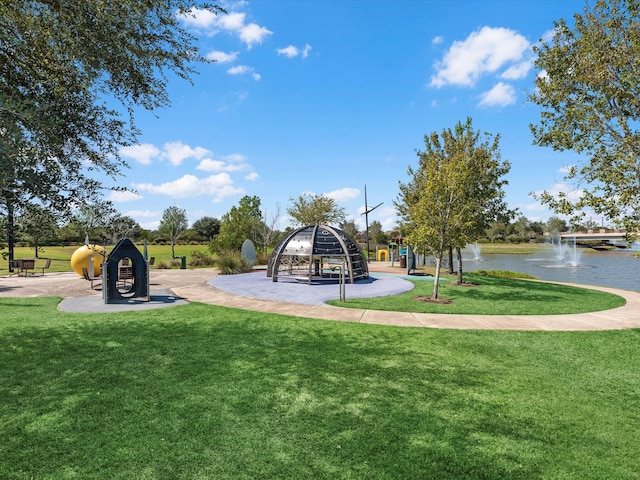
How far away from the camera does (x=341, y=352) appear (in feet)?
25.8

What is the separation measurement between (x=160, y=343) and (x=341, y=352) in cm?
431

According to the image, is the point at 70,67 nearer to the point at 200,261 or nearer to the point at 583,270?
the point at 200,261

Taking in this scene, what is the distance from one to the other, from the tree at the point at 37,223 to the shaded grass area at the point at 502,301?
944 cm

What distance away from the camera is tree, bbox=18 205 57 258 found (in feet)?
20.0

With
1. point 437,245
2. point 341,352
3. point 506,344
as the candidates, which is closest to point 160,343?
point 341,352

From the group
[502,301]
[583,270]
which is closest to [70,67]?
[502,301]

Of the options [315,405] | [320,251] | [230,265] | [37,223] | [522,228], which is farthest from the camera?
[522,228]

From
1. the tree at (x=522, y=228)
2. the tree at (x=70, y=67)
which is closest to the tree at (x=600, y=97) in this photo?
the tree at (x=70, y=67)

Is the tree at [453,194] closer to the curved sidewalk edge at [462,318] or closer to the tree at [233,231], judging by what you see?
the curved sidewalk edge at [462,318]

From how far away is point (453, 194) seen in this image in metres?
15.2

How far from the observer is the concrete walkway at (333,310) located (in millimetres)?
10641

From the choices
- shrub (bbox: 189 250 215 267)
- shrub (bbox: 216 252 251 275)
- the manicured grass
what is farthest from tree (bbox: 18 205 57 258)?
shrub (bbox: 189 250 215 267)

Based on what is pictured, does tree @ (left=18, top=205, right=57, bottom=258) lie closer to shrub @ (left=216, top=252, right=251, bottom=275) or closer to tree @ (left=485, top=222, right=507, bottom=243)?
shrub @ (left=216, top=252, right=251, bottom=275)

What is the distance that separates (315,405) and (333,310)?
7.11 meters
